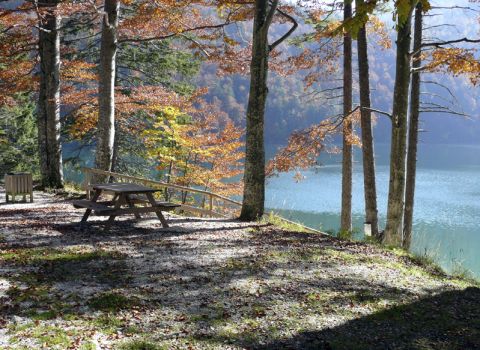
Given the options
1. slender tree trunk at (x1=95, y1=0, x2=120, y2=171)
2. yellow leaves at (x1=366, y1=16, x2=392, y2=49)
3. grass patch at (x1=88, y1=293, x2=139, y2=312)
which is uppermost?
yellow leaves at (x1=366, y1=16, x2=392, y2=49)

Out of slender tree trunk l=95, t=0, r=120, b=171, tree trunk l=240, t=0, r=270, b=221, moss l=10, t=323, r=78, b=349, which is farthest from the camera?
slender tree trunk l=95, t=0, r=120, b=171

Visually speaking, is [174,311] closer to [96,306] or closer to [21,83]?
[96,306]

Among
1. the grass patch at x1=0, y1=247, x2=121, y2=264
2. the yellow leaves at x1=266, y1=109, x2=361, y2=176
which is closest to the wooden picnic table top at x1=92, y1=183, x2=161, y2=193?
the grass patch at x1=0, y1=247, x2=121, y2=264

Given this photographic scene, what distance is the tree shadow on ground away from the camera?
4.33m

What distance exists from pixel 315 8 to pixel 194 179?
396 inches

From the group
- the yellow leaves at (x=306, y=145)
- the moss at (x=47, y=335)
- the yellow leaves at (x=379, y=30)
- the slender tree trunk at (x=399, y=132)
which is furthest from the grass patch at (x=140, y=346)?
the yellow leaves at (x=379, y=30)

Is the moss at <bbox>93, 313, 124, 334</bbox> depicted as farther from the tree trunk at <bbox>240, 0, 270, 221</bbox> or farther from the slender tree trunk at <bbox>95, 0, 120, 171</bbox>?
the slender tree trunk at <bbox>95, 0, 120, 171</bbox>

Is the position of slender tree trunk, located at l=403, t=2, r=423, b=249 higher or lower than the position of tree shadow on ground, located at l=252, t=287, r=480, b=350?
higher

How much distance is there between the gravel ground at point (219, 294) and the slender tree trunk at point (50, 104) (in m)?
6.96

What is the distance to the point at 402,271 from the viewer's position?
6793 mm

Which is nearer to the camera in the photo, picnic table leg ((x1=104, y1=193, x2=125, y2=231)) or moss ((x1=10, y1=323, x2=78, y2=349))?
moss ((x1=10, y1=323, x2=78, y2=349))

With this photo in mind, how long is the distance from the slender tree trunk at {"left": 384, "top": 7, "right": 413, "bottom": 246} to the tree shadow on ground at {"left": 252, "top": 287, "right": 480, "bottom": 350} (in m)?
4.17

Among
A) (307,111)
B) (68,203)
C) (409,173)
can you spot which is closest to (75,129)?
(68,203)

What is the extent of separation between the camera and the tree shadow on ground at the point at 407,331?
4332mm
